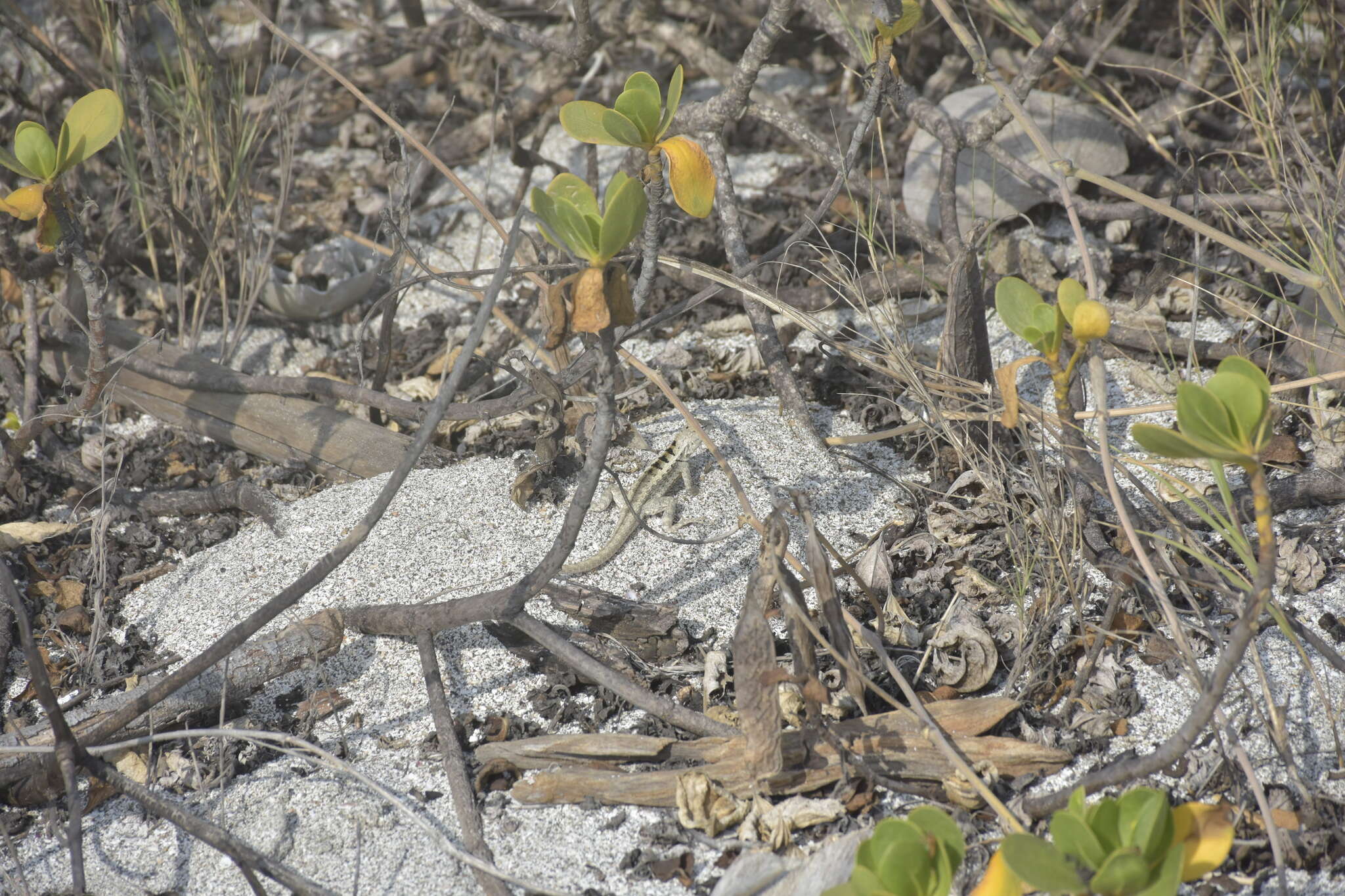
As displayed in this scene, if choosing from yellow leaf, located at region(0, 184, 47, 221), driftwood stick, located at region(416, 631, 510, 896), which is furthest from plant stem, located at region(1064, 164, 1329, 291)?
yellow leaf, located at region(0, 184, 47, 221)

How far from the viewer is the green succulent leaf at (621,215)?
110 cm

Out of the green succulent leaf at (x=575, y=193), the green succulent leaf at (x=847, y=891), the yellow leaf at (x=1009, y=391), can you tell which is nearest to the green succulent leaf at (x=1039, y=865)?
the green succulent leaf at (x=847, y=891)

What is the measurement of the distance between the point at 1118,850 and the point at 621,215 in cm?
83

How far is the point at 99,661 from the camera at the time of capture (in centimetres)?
195

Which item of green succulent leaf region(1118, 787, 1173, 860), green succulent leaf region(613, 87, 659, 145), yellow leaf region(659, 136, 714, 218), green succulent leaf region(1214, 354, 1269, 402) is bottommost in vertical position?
green succulent leaf region(1118, 787, 1173, 860)

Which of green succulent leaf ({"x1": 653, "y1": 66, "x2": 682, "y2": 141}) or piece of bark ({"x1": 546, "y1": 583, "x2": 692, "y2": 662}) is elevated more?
green succulent leaf ({"x1": 653, "y1": 66, "x2": 682, "y2": 141})

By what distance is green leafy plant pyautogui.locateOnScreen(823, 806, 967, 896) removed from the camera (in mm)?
957

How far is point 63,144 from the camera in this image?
149 centimetres

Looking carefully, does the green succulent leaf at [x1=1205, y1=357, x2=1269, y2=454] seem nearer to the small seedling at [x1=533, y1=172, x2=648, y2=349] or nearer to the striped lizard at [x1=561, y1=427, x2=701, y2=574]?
the small seedling at [x1=533, y1=172, x2=648, y2=349]

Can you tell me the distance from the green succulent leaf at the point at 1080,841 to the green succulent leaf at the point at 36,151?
166cm

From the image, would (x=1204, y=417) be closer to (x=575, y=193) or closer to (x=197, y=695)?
(x=575, y=193)

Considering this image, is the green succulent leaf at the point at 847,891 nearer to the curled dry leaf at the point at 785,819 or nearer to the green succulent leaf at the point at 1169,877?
the green succulent leaf at the point at 1169,877

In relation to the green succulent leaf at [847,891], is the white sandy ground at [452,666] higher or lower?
lower

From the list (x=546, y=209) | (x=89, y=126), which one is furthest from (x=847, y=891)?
(x=89, y=126)
